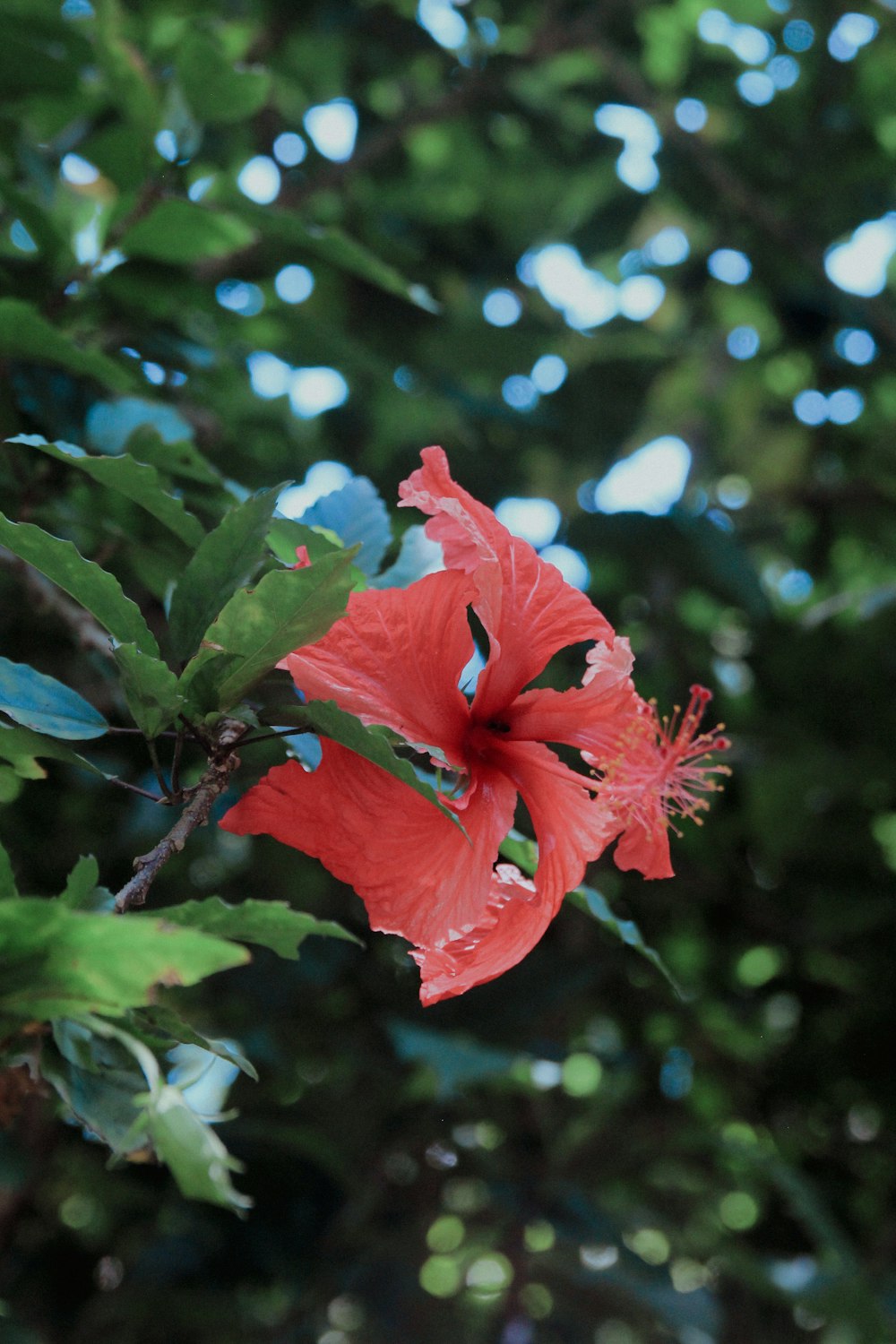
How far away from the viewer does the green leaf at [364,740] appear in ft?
2.61

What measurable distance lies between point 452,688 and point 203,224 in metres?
0.78

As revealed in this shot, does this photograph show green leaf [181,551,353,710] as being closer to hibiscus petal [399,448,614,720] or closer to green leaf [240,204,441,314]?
hibiscus petal [399,448,614,720]

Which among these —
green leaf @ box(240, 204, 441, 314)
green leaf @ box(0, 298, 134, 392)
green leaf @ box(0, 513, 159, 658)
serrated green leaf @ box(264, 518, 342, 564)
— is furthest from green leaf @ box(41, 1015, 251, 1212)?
green leaf @ box(240, 204, 441, 314)

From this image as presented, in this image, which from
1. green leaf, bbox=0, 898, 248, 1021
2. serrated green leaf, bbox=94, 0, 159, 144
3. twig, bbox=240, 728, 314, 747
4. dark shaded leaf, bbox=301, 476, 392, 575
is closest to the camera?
green leaf, bbox=0, 898, 248, 1021

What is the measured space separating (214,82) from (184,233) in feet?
0.71

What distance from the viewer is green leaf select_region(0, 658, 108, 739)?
0.86m

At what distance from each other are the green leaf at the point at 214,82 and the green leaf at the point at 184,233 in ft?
0.53

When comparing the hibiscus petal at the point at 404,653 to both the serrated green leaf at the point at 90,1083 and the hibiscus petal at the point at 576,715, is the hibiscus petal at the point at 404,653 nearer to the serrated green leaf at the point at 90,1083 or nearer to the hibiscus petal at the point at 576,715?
the hibiscus petal at the point at 576,715

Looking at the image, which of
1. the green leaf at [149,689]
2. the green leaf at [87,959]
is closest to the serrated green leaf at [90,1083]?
the green leaf at [87,959]

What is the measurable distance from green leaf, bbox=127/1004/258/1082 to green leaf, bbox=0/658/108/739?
8.5 inches

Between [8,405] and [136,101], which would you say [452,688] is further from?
[136,101]

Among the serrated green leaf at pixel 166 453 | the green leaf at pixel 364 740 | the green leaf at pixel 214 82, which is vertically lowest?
the serrated green leaf at pixel 166 453

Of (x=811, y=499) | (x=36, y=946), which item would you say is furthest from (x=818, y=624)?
(x=36, y=946)

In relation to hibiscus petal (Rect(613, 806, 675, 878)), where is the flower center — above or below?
above
